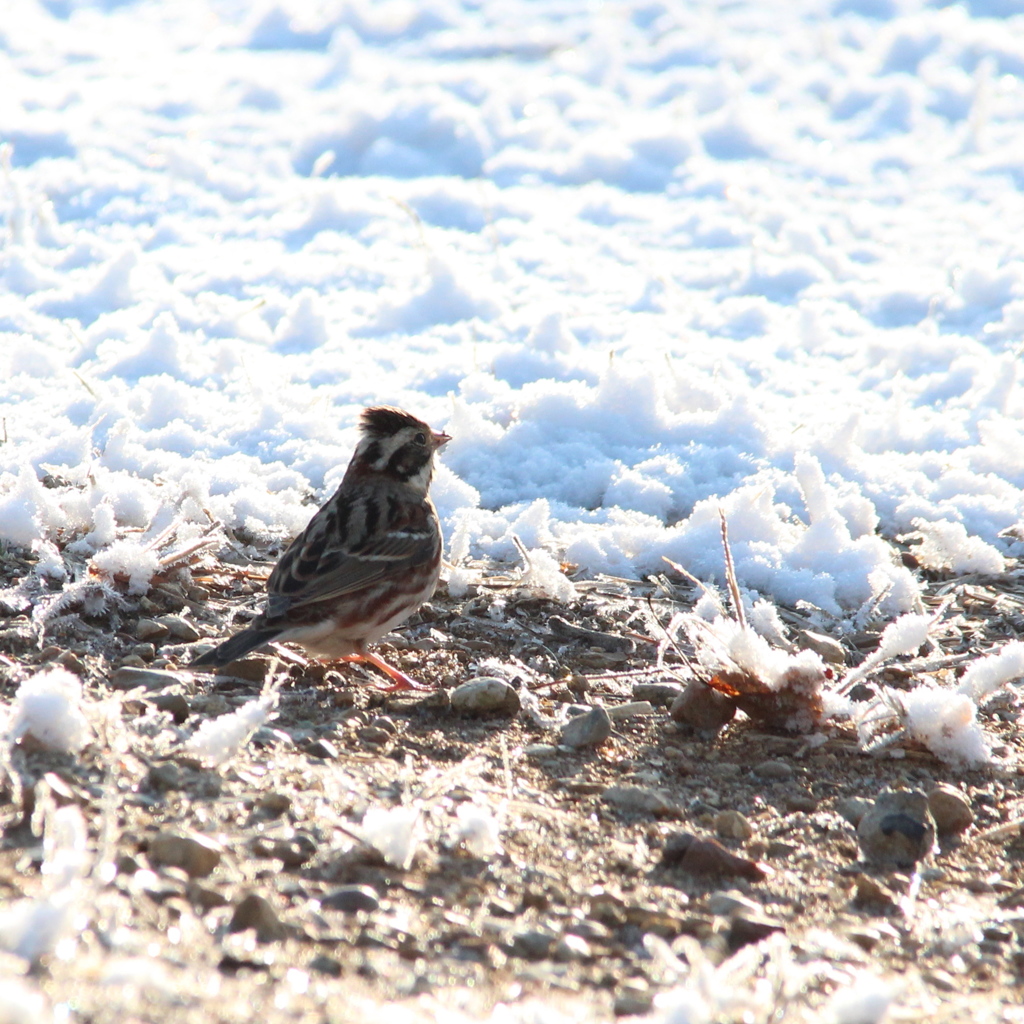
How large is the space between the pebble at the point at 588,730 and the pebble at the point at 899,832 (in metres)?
0.87

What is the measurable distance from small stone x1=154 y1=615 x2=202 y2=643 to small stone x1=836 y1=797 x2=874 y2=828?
2.30 meters

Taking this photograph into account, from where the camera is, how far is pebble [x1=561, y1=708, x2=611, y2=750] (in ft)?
12.8

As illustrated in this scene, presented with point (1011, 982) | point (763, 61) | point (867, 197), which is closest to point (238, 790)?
point (1011, 982)

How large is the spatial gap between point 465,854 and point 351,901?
41cm

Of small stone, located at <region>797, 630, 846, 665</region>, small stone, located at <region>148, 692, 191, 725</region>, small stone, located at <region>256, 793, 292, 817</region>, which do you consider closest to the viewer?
small stone, located at <region>256, 793, 292, 817</region>

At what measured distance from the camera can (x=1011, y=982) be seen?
8.75 ft

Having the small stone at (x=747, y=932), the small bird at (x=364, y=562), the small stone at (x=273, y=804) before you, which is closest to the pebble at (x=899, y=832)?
the small stone at (x=747, y=932)

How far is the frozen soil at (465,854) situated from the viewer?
225 centimetres

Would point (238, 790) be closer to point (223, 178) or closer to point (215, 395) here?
point (215, 395)

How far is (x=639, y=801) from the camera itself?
3430 mm

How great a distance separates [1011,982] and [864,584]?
9.40ft

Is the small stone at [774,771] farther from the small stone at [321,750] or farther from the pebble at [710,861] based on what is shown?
the small stone at [321,750]

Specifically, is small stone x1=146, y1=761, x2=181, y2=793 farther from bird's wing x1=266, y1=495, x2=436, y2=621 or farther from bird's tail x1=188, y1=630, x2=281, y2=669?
bird's wing x1=266, y1=495, x2=436, y2=621

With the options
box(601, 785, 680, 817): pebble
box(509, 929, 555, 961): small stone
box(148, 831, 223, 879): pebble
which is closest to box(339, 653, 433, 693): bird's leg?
box(601, 785, 680, 817): pebble
